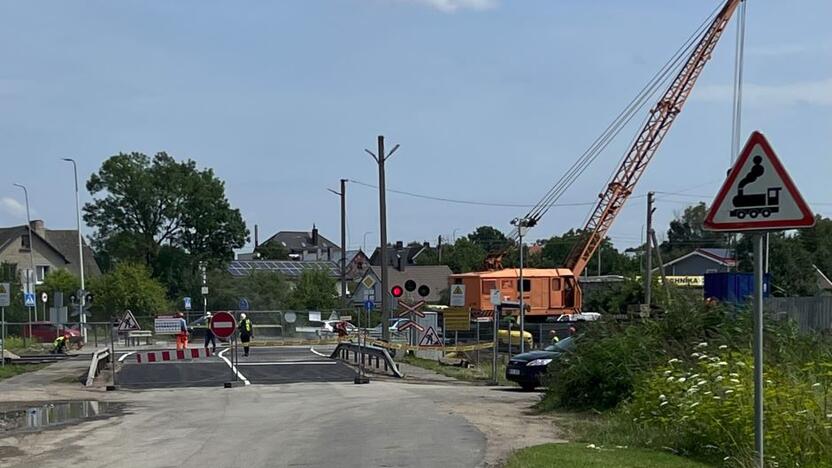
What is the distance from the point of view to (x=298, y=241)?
561 feet

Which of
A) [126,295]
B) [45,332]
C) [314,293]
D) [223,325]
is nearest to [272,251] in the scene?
[314,293]

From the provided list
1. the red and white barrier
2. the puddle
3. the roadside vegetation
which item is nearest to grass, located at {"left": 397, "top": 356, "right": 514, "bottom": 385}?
the red and white barrier

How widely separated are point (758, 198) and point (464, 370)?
1010 inches

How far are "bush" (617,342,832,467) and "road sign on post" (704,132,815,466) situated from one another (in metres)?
1.79

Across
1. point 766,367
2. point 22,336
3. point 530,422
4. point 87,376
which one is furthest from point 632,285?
point 766,367

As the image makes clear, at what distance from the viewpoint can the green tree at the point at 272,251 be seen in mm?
157188

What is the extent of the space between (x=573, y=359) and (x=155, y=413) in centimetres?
750

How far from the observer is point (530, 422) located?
17.3m

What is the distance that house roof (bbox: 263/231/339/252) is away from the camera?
16688 centimetres

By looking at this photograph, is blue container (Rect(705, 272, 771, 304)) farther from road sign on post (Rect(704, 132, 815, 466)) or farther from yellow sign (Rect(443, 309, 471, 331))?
road sign on post (Rect(704, 132, 815, 466))

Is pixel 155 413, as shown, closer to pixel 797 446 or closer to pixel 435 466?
pixel 435 466

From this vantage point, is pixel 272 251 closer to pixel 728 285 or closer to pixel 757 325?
pixel 728 285

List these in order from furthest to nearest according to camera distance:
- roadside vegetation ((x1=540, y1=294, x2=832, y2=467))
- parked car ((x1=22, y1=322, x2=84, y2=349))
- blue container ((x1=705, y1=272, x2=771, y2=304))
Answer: parked car ((x1=22, y1=322, x2=84, y2=349)), blue container ((x1=705, y1=272, x2=771, y2=304)), roadside vegetation ((x1=540, y1=294, x2=832, y2=467))

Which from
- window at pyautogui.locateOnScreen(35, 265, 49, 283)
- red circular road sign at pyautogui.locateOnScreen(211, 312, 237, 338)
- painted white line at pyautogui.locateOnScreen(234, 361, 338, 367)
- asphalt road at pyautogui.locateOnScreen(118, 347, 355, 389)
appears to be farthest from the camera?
window at pyautogui.locateOnScreen(35, 265, 49, 283)
